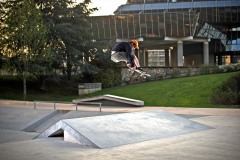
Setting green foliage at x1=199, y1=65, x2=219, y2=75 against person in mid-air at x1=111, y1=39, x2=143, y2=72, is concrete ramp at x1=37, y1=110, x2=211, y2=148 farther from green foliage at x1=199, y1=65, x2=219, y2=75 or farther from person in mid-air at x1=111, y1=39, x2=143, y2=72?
green foliage at x1=199, y1=65, x2=219, y2=75

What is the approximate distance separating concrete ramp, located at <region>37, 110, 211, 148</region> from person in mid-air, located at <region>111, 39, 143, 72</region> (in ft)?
10.7

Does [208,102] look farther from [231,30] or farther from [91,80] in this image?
[231,30]

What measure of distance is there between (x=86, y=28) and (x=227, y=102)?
63.5 feet

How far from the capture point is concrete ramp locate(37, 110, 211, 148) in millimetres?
12094

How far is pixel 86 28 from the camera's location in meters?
39.7

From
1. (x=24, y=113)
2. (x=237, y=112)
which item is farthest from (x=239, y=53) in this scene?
(x=24, y=113)

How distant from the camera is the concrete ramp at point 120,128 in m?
12.1

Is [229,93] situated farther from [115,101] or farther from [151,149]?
[151,149]

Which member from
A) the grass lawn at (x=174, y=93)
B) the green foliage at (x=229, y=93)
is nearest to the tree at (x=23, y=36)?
the grass lawn at (x=174, y=93)

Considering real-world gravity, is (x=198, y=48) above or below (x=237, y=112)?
above

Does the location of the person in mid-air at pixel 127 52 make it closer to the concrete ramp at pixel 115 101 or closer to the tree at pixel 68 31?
the concrete ramp at pixel 115 101

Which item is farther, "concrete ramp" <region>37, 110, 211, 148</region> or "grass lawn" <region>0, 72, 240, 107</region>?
"grass lawn" <region>0, 72, 240, 107</region>

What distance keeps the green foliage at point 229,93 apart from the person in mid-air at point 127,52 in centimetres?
1692

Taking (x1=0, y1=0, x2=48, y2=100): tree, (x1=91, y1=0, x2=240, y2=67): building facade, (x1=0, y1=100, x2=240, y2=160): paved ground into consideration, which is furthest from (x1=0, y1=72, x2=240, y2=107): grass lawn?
(x1=0, y1=100, x2=240, y2=160): paved ground
